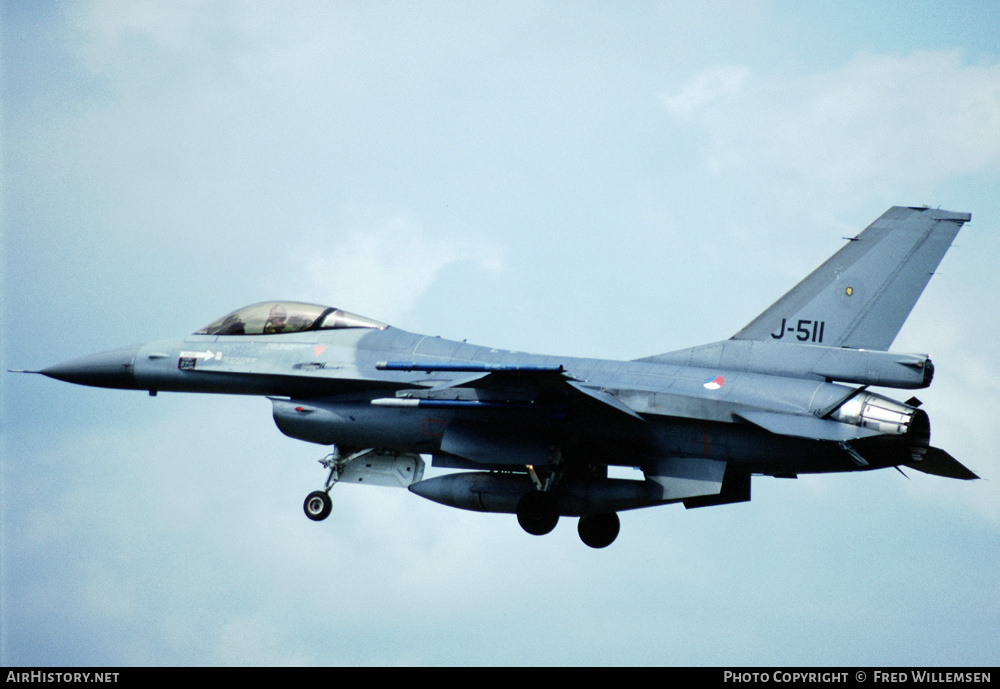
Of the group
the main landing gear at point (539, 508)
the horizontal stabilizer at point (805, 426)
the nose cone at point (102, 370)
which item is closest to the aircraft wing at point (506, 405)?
the main landing gear at point (539, 508)

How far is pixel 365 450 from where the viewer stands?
56.3 feet

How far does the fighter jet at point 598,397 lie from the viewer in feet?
48.5

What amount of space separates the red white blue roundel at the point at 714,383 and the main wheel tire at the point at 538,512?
8.70 feet

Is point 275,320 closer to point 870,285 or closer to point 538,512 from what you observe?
point 538,512

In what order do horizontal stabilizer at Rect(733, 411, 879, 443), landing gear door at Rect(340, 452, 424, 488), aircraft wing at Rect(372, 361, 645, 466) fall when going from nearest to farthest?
horizontal stabilizer at Rect(733, 411, 879, 443) → aircraft wing at Rect(372, 361, 645, 466) → landing gear door at Rect(340, 452, 424, 488)

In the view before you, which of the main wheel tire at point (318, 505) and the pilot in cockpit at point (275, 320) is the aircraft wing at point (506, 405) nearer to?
the main wheel tire at point (318, 505)

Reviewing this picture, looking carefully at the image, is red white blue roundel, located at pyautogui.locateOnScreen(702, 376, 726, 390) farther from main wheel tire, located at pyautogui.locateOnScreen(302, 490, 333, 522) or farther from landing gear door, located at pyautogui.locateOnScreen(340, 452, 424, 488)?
main wheel tire, located at pyautogui.locateOnScreen(302, 490, 333, 522)

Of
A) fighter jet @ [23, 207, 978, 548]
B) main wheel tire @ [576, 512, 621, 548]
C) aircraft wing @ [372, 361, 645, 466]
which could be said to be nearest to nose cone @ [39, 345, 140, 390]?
fighter jet @ [23, 207, 978, 548]

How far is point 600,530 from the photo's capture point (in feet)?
58.0

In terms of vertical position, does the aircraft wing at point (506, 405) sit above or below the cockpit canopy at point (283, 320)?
below

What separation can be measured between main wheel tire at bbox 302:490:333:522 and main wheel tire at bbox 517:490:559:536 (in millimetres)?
2897

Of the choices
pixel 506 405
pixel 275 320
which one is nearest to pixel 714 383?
pixel 506 405

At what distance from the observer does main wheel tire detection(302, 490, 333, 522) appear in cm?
1725
